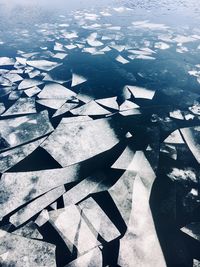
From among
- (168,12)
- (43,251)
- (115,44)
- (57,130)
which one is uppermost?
(168,12)

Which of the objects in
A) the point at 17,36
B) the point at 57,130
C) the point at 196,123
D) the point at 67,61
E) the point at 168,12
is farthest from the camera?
the point at 168,12

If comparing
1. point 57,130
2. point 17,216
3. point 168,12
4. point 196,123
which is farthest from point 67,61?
point 168,12

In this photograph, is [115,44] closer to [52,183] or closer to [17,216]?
[52,183]

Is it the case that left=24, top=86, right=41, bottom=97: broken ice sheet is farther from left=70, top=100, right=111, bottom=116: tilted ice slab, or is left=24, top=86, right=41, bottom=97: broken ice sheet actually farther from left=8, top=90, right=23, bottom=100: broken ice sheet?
left=70, top=100, right=111, bottom=116: tilted ice slab

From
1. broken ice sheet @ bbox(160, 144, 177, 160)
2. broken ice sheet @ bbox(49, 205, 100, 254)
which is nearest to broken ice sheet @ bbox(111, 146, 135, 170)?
broken ice sheet @ bbox(160, 144, 177, 160)

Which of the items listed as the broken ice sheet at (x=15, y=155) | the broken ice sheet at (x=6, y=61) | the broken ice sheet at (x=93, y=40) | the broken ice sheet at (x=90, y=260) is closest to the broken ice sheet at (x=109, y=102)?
the broken ice sheet at (x=15, y=155)

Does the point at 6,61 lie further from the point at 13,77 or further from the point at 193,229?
the point at 193,229
